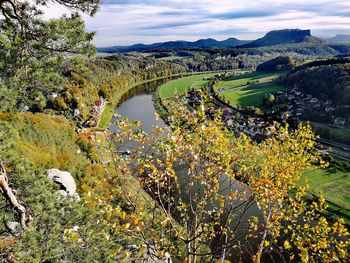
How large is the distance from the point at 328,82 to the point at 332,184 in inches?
2818

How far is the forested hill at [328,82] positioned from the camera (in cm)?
9106

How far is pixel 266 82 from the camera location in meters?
144

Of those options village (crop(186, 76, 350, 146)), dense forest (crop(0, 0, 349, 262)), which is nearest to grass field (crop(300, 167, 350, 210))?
village (crop(186, 76, 350, 146))

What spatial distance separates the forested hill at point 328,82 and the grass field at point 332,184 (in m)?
48.3

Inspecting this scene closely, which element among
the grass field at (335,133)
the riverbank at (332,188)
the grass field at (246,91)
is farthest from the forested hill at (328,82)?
the riverbank at (332,188)

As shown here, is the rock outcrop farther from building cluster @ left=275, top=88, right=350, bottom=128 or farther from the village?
building cluster @ left=275, top=88, right=350, bottom=128

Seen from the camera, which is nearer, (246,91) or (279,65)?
(246,91)

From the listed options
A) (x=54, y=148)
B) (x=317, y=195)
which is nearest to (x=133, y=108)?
(x=54, y=148)

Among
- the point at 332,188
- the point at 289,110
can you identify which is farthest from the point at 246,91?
the point at 332,188

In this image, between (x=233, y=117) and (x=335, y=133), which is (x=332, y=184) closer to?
(x=233, y=117)

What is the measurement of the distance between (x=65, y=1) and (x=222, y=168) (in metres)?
6.90

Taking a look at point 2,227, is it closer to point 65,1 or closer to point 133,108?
point 65,1

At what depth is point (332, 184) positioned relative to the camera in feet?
139

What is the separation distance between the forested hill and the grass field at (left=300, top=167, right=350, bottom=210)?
159 feet
